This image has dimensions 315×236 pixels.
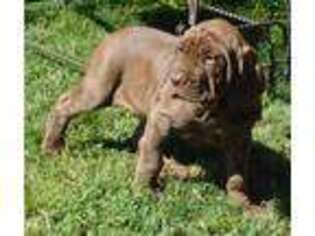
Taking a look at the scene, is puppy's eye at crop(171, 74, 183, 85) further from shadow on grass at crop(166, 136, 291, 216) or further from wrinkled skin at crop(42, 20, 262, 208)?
shadow on grass at crop(166, 136, 291, 216)

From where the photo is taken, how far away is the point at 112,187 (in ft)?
13.8

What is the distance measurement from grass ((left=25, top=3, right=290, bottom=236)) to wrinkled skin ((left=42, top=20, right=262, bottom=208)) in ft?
0.24

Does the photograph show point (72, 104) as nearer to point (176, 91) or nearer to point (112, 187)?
point (112, 187)

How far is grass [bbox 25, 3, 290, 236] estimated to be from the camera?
13.3ft

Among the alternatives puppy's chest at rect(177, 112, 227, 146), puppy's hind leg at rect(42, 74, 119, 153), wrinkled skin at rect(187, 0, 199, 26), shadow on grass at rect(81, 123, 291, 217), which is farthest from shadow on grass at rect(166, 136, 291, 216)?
wrinkled skin at rect(187, 0, 199, 26)

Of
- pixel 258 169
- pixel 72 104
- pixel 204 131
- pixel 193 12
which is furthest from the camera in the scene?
pixel 193 12

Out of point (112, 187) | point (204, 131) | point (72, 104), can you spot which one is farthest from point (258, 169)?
point (72, 104)

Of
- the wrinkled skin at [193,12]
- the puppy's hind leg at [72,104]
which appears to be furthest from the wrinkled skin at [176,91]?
the wrinkled skin at [193,12]

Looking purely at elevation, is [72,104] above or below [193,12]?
below

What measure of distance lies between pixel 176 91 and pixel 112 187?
443mm

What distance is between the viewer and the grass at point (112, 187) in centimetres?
405

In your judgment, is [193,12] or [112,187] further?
[193,12]

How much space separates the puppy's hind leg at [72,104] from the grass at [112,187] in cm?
4

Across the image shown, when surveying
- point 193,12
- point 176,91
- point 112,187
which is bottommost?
point 112,187
